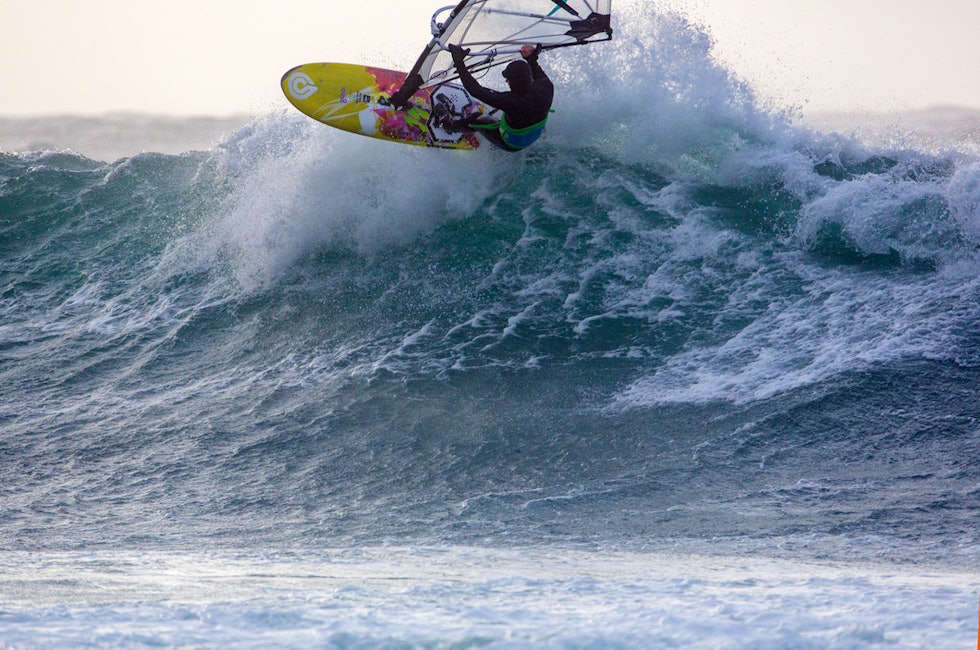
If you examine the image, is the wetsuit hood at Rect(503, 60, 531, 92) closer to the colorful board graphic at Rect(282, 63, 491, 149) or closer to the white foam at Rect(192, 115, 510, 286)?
the colorful board graphic at Rect(282, 63, 491, 149)

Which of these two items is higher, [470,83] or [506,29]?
[506,29]

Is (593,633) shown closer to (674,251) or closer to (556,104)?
(674,251)

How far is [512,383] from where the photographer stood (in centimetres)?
768

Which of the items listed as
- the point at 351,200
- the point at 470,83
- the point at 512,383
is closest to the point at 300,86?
the point at 351,200

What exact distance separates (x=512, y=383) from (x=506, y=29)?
3492 millimetres

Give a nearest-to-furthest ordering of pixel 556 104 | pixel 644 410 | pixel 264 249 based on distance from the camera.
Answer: pixel 644 410, pixel 264 249, pixel 556 104

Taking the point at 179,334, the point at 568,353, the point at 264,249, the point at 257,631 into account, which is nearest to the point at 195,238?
the point at 264,249

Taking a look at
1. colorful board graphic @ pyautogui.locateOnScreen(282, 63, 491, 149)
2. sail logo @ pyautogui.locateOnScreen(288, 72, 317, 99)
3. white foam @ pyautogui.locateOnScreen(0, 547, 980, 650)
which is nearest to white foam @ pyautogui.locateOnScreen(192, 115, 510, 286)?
colorful board graphic @ pyautogui.locateOnScreen(282, 63, 491, 149)

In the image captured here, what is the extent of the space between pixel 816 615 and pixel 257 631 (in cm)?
187

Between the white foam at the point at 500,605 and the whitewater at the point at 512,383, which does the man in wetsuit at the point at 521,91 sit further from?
the white foam at the point at 500,605

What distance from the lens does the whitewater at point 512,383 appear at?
3439 mm

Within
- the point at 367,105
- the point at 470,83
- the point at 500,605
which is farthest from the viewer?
the point at 367,105

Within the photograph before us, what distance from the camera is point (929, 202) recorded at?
8859 millimetres

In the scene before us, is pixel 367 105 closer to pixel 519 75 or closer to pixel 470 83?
pixel 470 83
